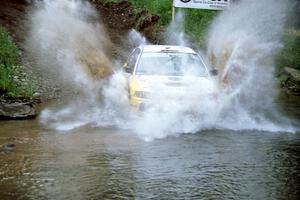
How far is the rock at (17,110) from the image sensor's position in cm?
1191

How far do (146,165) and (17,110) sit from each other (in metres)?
5.21

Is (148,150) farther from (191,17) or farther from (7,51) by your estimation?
(191,17)

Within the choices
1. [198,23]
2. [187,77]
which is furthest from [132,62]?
[198,23]

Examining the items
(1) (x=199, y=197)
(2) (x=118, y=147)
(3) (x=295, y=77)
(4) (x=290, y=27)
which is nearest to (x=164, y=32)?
(4) (x=290, y=27)

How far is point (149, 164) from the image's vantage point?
26.5 ft

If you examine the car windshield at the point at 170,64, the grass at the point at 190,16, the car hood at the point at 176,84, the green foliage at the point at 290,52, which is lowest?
the green foliage at the point at 290,52

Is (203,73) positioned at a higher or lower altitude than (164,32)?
higher

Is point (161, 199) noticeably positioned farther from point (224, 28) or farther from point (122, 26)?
point (122, 26)

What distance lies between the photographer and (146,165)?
8023mm

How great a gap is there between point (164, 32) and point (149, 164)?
15942mm

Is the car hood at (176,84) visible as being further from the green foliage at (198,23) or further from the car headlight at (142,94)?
the green foliage at (198,23)

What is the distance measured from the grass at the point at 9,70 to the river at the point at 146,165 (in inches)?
95.2

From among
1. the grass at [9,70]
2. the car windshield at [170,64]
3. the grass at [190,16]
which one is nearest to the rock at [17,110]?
the grass at [9,70]

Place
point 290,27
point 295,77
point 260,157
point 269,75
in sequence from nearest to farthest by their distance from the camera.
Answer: point 260,157
point 295,77
point 269,75
point 290,27
